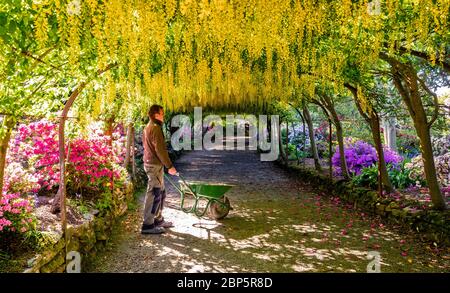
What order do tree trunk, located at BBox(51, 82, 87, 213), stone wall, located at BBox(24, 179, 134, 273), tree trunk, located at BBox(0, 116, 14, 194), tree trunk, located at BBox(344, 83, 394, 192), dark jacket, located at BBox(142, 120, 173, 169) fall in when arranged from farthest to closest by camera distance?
1. tree trunk, located at BBox(344, 83, 394, 192)
2. dark jacket, located at BBox(142, 120, 173, 169)
3. tree trunk, located at BBox(51, 82, 87, 213)
4. tree trunk, located at BBox(0, 116, 14, 194)
5. stone wall, located at BBox(24, 179, 134, 273)

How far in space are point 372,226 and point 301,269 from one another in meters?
2.06

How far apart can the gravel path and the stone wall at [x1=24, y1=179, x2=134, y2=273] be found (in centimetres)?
14

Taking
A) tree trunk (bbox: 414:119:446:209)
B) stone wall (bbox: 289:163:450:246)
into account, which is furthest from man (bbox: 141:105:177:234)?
tree trunk (bbox: 414:119:446:209)

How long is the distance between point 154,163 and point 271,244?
1743mm

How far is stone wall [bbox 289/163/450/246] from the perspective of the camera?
4.27 meters

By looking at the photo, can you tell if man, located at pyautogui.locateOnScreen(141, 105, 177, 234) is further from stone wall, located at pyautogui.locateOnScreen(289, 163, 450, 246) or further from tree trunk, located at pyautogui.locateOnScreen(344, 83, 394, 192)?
tree trunk, located at pyautogui.locateOnScreen(344, 83, 394, 192)

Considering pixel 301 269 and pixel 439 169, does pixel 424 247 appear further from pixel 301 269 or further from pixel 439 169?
pixel 439 169

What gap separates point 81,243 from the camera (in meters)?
3.73

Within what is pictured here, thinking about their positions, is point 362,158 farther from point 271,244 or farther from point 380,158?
point 271,244

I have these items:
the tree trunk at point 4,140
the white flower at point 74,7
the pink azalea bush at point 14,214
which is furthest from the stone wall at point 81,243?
the white flower at point 74,7

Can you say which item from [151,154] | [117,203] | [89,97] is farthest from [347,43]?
[117,203]

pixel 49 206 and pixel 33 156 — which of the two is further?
pixel 33 156
